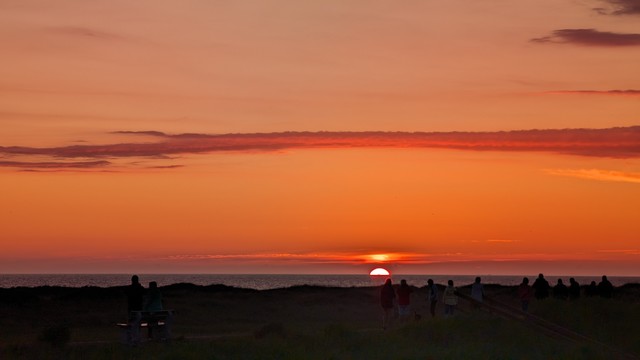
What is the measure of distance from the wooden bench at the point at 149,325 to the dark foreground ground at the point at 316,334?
418mm

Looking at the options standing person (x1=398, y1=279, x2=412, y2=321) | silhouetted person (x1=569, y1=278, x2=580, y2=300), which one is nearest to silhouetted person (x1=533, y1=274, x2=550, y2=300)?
silhouetted person (x1=569, y1=278, x2=580, y2=300)

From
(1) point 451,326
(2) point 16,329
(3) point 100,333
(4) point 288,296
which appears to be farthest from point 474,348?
(4) point 288,296

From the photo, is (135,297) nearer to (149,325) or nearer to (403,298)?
(149,325)

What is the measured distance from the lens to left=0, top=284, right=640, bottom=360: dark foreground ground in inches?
1056

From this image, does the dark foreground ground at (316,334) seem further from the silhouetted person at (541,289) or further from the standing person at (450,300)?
the silhouetted person at (541,289)

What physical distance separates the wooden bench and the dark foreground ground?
418 mm

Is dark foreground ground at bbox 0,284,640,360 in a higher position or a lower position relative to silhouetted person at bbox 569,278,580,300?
lower

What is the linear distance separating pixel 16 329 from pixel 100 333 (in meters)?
4.12

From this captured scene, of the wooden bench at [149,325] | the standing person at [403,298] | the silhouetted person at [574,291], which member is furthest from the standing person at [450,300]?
the wooden bench at [149,325]

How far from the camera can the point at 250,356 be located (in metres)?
25.9

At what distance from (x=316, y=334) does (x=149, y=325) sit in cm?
531

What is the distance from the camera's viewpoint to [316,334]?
103 feet

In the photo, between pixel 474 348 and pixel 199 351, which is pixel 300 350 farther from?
pixel 474 348

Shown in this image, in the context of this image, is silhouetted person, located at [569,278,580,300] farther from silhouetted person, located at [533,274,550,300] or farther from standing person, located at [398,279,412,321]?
standing person, located at [398,279,412,321]
